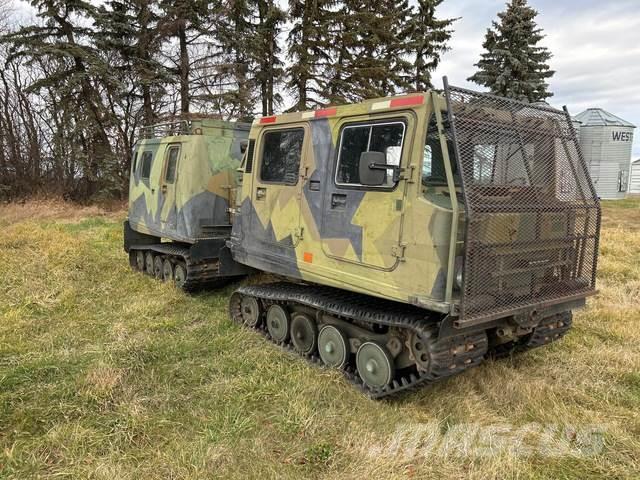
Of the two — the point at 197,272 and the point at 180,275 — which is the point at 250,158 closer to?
the point at 197,272

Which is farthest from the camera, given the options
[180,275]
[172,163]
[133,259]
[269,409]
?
[133,259]

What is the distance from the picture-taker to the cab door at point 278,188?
548cm

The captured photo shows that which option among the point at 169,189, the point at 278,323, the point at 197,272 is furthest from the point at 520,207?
the point at 169,189

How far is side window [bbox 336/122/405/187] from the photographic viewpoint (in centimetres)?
436

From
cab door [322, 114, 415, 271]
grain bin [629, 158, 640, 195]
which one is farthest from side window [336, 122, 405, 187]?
grain bin [629, 158, 640, 195]

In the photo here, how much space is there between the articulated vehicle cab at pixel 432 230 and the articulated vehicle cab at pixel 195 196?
243cm

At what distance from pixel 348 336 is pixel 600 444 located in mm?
2372

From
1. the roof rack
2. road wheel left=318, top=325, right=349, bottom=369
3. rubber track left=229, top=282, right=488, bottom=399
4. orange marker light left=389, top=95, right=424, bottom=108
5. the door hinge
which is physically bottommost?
road wheel left=318, top=325, right=349, bottom=369

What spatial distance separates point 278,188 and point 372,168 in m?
1.74

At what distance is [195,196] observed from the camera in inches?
313

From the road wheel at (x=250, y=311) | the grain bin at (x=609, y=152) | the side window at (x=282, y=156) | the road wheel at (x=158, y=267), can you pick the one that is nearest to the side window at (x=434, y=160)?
the side window at (x=282, y=156)

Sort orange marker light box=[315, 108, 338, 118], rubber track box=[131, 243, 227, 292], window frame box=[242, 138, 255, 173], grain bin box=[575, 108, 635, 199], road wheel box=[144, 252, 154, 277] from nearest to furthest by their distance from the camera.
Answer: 1. orange marker light box=[315, 108, 338, 118]
2. window frame box=[242, 138, 255, 173]
3. rubber track box=[131, 243, 227, 292]
4. road wheel box=[144, 252, 154, 277]
5. grain bin box=[575, 108, 635, 199]

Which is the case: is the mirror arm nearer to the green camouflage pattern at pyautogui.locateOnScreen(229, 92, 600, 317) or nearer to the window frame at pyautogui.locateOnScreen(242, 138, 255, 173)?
the green camouflage pattern at pyautogui.locateOnScreen(229, 92, 600, 317)

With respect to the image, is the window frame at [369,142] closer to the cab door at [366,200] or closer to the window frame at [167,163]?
the cab door at [366,200]
